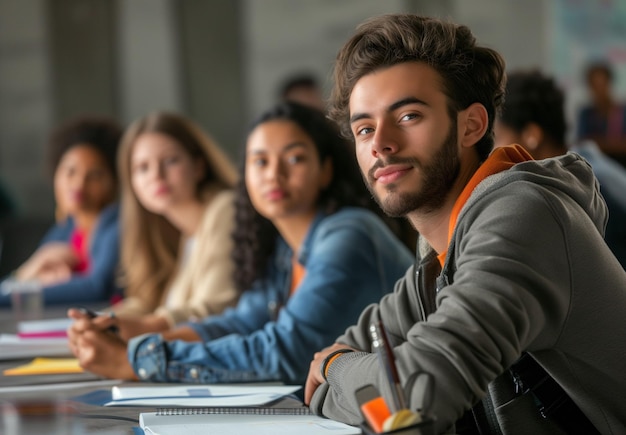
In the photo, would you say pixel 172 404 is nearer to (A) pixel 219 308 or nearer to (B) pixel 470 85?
(B) pixel 470 85

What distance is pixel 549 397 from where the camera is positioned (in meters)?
1.27

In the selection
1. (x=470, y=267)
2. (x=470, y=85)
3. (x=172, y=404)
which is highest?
(x=470, y=85)

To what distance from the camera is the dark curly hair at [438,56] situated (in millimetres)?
1426

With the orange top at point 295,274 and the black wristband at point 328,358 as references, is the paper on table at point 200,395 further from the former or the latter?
the orange top at point 295,274

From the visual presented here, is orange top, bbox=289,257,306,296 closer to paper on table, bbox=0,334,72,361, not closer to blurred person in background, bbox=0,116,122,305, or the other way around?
paper on table, bbox=0,334,72,361

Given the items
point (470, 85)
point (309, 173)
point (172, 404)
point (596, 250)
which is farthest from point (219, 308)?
point (596, 250)

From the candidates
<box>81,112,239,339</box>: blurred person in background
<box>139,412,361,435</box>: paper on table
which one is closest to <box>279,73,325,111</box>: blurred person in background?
<box>81,112,239,339</box>: blurred person in background

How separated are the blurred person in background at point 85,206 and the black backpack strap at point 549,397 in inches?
107

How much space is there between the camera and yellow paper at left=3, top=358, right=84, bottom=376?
79.7 inches

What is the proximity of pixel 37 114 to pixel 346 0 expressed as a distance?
2.45 metres

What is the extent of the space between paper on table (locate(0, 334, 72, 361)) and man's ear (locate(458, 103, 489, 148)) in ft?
4.02

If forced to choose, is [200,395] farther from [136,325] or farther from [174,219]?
[174,219]

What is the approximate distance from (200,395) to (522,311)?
751mm

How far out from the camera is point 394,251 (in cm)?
225
